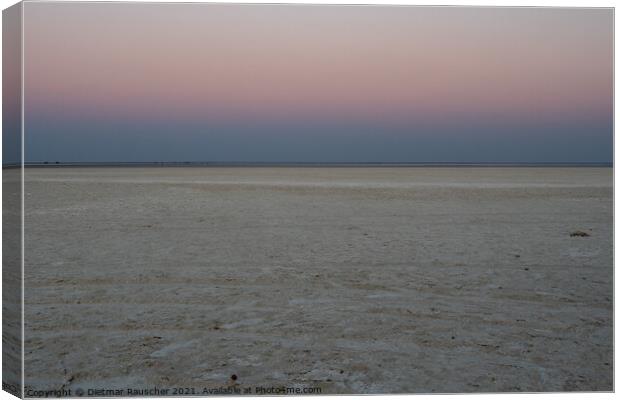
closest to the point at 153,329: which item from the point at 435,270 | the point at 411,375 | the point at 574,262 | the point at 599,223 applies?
the point at 411,375

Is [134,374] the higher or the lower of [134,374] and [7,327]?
the lower

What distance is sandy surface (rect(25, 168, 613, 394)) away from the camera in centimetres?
299

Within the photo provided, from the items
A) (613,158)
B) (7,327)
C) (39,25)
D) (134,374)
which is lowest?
(134,374)

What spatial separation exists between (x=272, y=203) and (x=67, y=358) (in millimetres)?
8037

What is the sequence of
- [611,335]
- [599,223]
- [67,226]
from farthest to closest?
[599,223], [67,226], [611,335]

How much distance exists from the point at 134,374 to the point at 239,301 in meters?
1.27

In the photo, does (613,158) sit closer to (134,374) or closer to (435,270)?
(435,270)

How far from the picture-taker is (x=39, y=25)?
9.71 ft

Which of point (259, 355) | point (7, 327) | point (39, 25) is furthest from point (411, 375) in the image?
point (39, 25)

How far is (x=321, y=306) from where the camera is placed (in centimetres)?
404

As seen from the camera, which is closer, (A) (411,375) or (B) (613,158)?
(A) (411,375)

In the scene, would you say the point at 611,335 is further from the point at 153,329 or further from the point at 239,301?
the point at 153,329

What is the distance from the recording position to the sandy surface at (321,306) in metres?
2.99

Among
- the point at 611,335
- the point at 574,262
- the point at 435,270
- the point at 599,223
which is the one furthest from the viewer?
the point at 599,223
